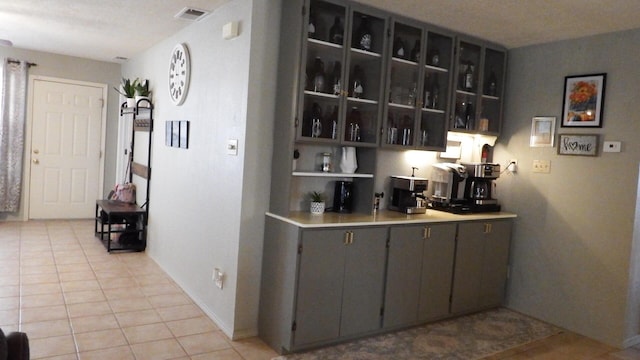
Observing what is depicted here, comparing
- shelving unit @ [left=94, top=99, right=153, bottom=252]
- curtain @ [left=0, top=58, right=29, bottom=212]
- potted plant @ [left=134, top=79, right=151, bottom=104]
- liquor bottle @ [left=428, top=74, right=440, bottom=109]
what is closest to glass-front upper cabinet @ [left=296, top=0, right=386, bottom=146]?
liquor bottle @ [left=428, top=74, right=440, bottom=109]

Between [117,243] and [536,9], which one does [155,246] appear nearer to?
[117,243]

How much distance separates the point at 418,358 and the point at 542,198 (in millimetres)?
1866

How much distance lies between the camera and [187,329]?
3293 millimetres

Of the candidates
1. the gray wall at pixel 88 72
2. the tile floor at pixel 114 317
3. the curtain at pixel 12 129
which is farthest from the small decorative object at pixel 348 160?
the curtain at pixel 12 129

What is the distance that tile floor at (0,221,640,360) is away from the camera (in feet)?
9.66

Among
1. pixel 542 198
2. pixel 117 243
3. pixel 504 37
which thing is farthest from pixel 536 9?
pixel 117 243

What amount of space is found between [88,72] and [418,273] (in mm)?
5825

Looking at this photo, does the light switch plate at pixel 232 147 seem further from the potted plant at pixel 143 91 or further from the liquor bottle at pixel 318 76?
the potted plant at pixel 143 91

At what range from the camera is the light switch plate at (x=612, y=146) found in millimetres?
3470

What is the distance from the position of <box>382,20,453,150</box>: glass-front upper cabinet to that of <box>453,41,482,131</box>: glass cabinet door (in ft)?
Answer: 0.74

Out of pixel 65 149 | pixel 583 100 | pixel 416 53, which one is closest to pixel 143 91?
pixel 65 149

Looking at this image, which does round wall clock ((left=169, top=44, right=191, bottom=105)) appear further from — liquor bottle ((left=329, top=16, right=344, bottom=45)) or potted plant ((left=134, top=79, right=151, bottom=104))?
liquor bottle ((left=329, top=16, right=344, bottom=45))

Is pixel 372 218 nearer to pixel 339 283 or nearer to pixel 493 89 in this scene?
pixel 339 283

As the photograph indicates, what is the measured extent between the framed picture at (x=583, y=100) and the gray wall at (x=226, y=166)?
94.9 inches
